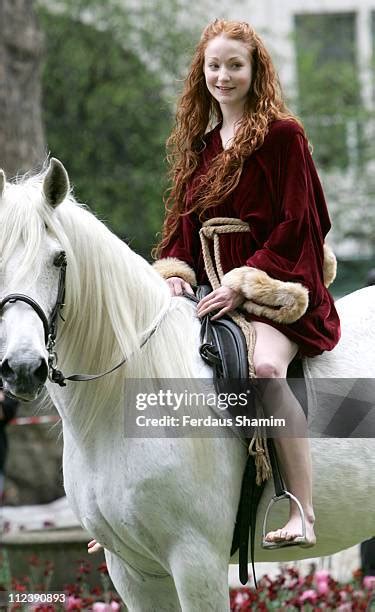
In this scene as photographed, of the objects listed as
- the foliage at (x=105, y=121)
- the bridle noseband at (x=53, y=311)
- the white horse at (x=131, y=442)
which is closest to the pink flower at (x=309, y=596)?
the white horse at (x=131, y=442)

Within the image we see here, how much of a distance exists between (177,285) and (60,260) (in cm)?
76

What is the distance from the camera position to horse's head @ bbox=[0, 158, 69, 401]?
10.4 ft

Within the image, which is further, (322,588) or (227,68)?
(322,588)

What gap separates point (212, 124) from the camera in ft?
14.1

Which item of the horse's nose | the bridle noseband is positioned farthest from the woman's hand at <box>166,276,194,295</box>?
the horse's nose

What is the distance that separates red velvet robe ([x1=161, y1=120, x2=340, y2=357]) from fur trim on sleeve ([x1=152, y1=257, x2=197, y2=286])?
0.17 meters

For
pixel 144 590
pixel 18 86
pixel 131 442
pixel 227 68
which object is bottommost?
pixel 144 590

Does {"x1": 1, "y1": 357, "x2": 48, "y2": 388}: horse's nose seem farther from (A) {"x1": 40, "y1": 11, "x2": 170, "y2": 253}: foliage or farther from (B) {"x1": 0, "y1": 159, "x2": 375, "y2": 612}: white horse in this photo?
(A) {"x1": 40, "y1": 11, "x2": 170, "y2": 253}: foliage

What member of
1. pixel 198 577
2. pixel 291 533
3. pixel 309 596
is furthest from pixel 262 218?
pixel 309 596

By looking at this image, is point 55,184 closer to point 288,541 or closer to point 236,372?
point 236,372

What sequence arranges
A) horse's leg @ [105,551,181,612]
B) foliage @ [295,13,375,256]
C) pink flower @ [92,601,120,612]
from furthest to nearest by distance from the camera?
foliage @ [295,13,375,256], pink flower @ [92,601,120,612], horse's leg @ [105,551,181,612]

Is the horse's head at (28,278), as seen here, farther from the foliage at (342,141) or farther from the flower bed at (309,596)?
the foliage at (342,141)

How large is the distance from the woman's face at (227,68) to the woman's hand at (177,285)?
2.32ft

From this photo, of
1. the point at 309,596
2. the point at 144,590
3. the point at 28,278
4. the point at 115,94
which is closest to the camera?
the point at 28,278
